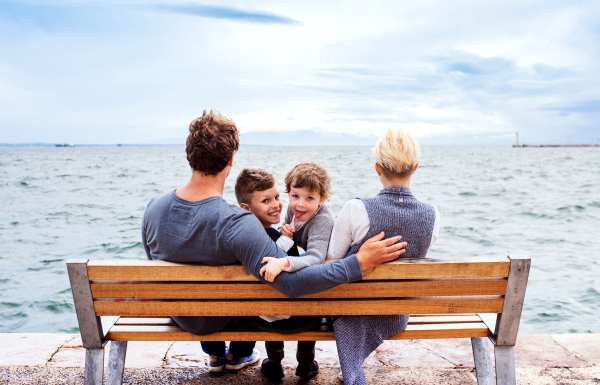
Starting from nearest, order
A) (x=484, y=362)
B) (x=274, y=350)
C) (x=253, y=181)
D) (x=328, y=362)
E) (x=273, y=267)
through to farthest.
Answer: (x=273, y=267) → (x=484, y=362) → (x=253, y=181) → (x=274, y=350) → (x=328, y=362)

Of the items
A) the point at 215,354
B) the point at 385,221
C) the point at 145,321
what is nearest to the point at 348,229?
the point at 385,221

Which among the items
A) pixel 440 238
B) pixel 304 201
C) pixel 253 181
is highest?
pixel 253 181

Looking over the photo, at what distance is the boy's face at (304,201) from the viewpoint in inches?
102

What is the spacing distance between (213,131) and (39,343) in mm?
2645

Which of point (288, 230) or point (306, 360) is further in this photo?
point (306, 360)

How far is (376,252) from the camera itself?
6.74ft

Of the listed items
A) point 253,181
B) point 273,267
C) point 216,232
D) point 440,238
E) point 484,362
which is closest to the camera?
point 273,267

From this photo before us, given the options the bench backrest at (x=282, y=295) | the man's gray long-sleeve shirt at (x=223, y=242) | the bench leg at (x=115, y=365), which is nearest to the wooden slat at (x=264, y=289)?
the bench backrest at (x=282, y=295)

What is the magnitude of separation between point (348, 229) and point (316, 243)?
0.69ft

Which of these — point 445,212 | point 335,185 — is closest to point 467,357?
point 445,212

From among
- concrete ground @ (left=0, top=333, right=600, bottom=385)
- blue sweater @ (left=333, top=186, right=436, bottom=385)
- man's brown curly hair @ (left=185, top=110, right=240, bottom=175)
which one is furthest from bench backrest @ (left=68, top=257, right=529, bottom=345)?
concrete ground @ (left=0, top=333, right=600, bottom=385)

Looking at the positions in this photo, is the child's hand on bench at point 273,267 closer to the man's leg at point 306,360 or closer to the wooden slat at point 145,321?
the wooden slat at point 145,321

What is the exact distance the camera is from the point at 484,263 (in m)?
2.13

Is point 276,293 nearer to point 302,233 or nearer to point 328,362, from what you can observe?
point 302,233
